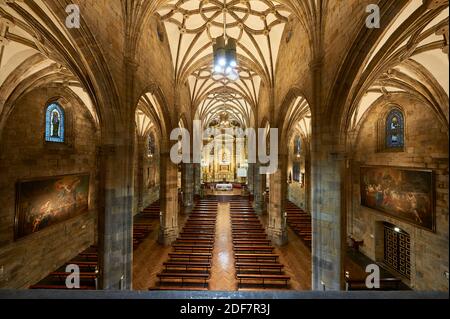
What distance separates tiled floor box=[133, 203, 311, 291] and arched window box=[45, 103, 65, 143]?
7.18m

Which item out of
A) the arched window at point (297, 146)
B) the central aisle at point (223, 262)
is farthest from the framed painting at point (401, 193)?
the arched window at point (297, 146)

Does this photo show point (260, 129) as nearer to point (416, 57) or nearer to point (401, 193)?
point (401, 193)

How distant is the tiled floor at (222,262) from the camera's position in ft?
26.4

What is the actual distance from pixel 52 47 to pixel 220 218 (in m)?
14.4

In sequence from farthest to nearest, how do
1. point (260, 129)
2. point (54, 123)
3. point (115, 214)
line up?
1. point (260, 129)
2. point (54, 123)
3. point (115, 214)

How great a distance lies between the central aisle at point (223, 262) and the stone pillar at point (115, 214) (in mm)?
3438

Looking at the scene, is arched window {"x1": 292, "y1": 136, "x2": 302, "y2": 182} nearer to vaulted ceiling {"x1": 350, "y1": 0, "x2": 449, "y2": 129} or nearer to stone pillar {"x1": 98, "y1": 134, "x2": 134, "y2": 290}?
vaulted ceiling {"x1": 350, "y1": 0, "x2": 449, "y2": 129}

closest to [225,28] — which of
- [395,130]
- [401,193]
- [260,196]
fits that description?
[395,130]

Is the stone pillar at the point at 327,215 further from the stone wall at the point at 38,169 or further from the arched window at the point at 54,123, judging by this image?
the arched window at the point at 54,123

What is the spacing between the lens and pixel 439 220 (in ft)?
26.4

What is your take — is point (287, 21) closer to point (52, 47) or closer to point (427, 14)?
point (427, 14)

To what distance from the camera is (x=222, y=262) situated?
9648mm

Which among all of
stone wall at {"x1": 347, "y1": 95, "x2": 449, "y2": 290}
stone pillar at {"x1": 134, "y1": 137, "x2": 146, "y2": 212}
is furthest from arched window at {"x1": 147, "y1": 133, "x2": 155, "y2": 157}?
stone wall at {"x1": 347, "y1": 95, "x2": 449, "y2": 290}

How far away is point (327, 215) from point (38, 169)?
11766mm
